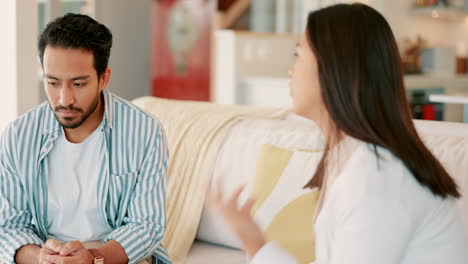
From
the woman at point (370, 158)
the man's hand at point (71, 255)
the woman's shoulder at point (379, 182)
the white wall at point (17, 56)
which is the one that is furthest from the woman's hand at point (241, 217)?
the white wall at point (17, 56)

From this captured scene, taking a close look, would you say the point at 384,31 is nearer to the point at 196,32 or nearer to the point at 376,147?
the point at 376,147

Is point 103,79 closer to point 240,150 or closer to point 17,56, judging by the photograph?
point 240,150

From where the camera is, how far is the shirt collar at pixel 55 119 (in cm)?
185

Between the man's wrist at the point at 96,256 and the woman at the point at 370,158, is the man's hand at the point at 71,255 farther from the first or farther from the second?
the woman at the point at 370,158

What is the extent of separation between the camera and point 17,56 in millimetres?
2857

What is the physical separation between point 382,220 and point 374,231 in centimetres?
2

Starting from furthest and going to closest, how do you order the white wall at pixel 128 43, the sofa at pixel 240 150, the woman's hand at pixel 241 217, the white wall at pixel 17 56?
1. the white wall at pixel 128 43
2. the white wall at pixel 17 56
3. the sofa at pixel 240 150
4. the woman's hand at pixel 241 217

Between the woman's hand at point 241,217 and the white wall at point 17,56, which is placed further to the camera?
the white wall at point 17,56

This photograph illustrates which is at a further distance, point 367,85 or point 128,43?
point 128,43

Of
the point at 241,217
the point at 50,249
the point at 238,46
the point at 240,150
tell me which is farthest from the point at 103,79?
the point at 238,46

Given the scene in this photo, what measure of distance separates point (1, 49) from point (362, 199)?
7.33 feet

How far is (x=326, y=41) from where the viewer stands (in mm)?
1168

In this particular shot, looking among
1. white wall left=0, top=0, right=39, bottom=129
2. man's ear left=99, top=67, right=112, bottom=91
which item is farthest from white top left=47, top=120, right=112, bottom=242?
white wall left=0, top=0, right=39, bottom=129

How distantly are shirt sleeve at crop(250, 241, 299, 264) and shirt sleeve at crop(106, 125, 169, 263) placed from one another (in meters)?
0.62
